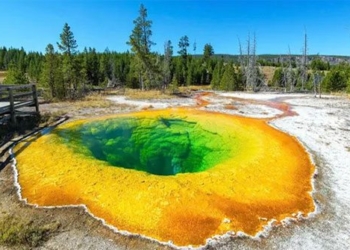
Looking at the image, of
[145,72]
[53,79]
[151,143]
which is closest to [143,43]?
[145,72]

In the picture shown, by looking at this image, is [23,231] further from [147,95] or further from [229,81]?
[229,81]

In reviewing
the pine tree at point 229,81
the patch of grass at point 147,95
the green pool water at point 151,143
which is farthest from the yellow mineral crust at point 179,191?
the pine tree at point 229,81

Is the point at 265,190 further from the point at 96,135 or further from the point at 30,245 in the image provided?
the point at 96,135

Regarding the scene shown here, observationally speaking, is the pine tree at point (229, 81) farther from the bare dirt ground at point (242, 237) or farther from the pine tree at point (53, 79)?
the bare dirt ground at point (242, 237)

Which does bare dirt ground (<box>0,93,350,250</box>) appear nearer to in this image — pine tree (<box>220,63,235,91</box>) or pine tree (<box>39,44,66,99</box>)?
pine tree (<box>39,44,66,99</box>)

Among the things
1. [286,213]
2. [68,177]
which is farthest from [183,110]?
[286,213]

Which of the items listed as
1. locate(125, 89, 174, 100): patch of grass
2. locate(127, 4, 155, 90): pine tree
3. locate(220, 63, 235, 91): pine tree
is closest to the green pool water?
locate(125, 89, 174, 100): patch of grass
